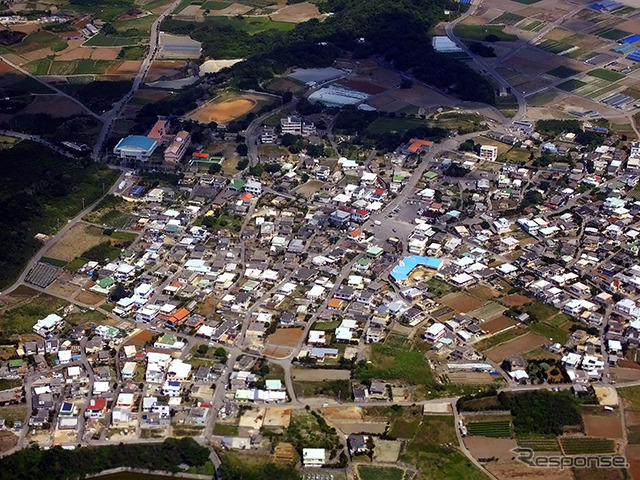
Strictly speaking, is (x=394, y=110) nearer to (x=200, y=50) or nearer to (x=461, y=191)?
(x=461, y=191)

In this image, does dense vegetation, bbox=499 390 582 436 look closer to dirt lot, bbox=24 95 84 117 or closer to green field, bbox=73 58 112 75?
dirt lot, bbox=24 95 84 117

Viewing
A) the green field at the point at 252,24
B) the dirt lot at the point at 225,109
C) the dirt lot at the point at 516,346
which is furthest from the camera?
the green field at the point at 252,24

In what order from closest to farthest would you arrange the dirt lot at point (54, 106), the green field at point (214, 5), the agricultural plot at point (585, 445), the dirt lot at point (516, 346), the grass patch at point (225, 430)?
1. the agricultural plot at point (585, 445)
2. the grass patch at point (225, 430)
3. the dirt lot at point (516, 346)
4. the dirt lot at point (54, 106)
5. the green field at point (214, 5)

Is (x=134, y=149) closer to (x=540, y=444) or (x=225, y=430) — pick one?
(x=225, y=430)

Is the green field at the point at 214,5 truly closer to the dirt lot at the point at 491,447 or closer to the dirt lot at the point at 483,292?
the dirt lot at the point at 483,292

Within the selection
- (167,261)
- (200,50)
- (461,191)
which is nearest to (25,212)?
(167,261)

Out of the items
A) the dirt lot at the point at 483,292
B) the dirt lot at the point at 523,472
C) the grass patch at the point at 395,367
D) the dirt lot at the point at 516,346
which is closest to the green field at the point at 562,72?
the dirt lot at the point at 483,292

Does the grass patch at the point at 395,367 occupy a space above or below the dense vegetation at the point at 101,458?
below
